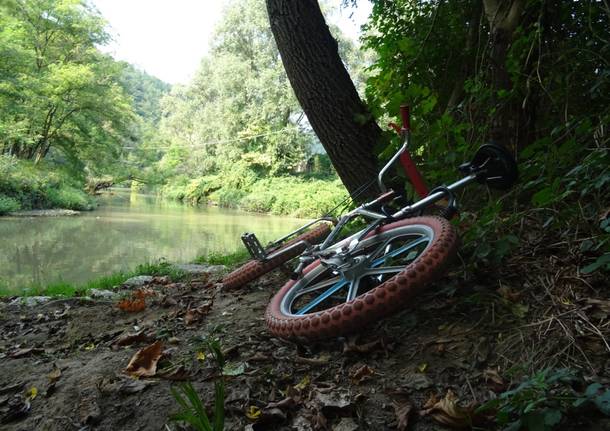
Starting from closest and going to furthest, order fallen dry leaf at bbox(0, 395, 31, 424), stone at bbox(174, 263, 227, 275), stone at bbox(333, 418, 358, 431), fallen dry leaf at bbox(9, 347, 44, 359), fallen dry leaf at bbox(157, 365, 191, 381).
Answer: stone at bbox(333, 418, 358, 431)
fallen dry leaf at bbox(0, 395, 31, 424)
fallen dry leaf at bbox(157, 365, 191, 381)
fallen dry leaf at bbox(9, 347, 44, 359)
stone at bbox(174, 263, 227, 275)

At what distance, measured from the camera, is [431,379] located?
4.97 ft

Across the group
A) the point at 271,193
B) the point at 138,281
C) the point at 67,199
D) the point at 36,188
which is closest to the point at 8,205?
the point at 36,188

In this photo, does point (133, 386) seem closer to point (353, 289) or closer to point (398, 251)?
point (353, 289)

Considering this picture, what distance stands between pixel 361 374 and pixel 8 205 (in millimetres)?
21249

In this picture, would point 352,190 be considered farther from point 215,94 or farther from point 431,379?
point 215,94

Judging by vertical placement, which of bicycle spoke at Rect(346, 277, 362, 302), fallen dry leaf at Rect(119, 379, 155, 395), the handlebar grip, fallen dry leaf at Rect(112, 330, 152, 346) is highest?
the handlebar grip

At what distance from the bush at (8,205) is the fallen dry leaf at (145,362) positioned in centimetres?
1995

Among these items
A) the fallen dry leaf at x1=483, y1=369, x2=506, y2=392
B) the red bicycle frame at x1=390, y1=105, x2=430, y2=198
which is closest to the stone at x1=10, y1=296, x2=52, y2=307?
the red bicycle frame at x1=390, y1=105, x2=430, y2=198

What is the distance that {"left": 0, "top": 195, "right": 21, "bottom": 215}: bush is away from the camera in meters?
17.9

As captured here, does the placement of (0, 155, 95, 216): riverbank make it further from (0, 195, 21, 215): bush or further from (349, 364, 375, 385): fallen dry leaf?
(349, 364, 375, 385): fallen dry leaf

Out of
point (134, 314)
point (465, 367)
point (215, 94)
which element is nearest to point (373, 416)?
point (465, 367)

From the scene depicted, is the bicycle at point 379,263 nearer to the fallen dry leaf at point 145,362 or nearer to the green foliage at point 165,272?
the fallen dry leaf at point 145,362

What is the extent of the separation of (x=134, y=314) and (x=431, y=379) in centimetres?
232

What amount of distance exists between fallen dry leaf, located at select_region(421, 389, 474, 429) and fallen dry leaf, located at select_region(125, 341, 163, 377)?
3.89 feet
